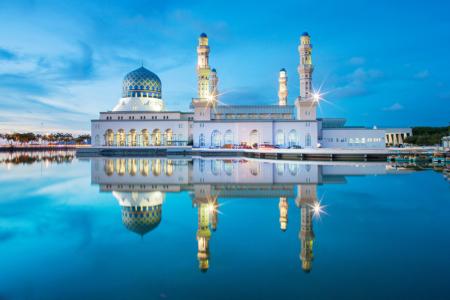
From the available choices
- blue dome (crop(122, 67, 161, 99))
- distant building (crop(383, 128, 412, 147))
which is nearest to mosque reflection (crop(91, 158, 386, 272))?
blue dome (crop(122, 67, 161, 99))

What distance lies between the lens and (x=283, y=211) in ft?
29.7

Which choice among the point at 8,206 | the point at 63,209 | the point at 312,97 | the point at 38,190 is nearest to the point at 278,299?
the point at 63,209

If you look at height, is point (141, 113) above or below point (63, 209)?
above

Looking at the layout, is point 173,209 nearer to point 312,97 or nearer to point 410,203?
point 410,203

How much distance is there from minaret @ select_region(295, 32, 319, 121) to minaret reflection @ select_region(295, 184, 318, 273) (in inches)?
1309

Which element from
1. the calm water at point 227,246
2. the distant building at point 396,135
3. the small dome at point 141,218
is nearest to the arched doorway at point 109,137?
the calm water at point 227,246

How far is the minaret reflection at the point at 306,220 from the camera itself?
5.30 meters

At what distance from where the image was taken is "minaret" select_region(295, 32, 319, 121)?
44.7 m

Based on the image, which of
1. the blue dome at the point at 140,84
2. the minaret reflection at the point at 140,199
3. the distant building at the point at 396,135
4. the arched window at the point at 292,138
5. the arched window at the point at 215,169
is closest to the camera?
the minaret reflection at the point at 140,199

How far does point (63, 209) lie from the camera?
9.70 metres

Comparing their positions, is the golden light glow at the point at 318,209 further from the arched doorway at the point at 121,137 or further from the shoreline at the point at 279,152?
the arched doorway at the point at 121,137

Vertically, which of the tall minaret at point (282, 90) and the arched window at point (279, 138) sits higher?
the tall minaret at point (282, 90)

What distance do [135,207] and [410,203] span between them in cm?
794

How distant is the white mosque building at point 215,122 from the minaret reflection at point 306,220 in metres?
30.6
